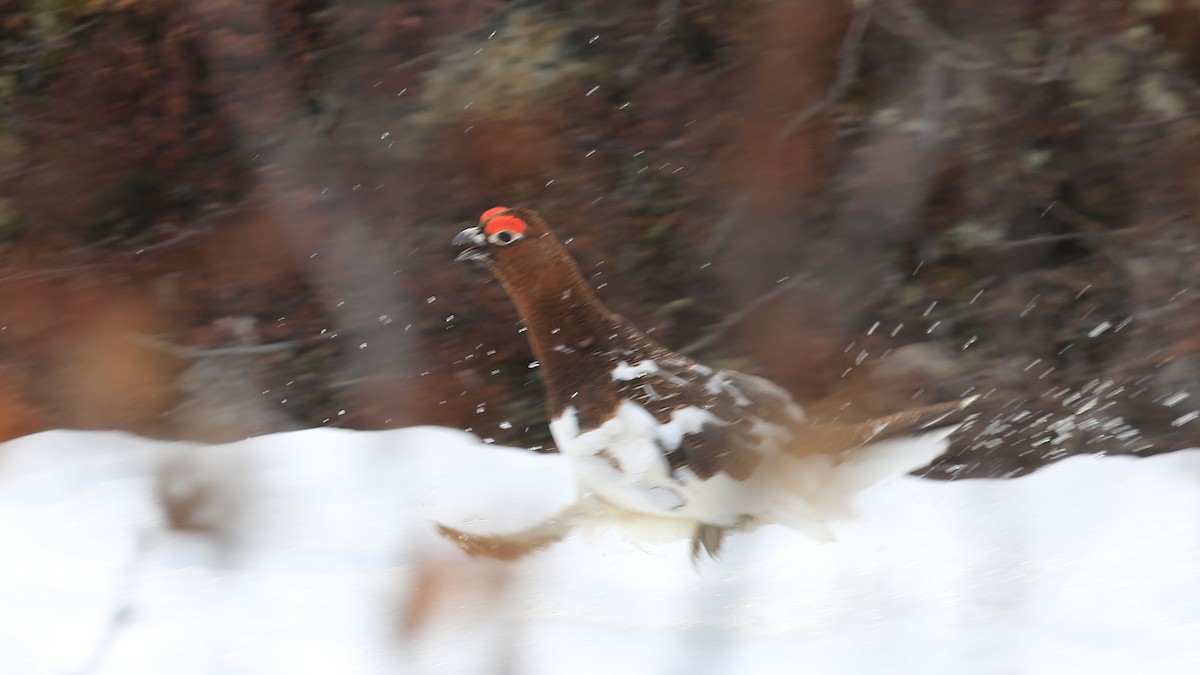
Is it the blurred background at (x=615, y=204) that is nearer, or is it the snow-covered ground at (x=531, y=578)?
the snow-covered ground at (x=531, y=578)

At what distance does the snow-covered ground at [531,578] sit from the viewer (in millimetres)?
1018

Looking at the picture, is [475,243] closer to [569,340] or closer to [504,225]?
[504,225]

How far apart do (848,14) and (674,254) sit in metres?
0.35

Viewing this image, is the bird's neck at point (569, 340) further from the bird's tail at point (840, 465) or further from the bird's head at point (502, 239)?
the bird's tail at point (840, 465)

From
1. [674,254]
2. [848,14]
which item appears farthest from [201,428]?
[848,14]

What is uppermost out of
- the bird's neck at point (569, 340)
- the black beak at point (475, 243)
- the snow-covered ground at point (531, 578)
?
the black beak at point (475, 243)

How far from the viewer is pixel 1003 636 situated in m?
1.01

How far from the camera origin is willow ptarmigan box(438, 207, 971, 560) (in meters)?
1.04

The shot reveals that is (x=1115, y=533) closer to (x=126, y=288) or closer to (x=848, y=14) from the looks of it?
(x=848, y=14)

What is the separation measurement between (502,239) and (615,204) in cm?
24

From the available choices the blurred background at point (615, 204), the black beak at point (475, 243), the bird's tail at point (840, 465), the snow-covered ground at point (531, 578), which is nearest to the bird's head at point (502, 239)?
the black beak at point (475, 243)

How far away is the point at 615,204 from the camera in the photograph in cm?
126

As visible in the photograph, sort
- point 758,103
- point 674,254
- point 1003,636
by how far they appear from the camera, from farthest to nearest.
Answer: point 674,254 → point 758,103 → point 1003,636

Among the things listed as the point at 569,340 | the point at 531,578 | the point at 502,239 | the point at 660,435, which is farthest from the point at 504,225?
the point at 531,578
